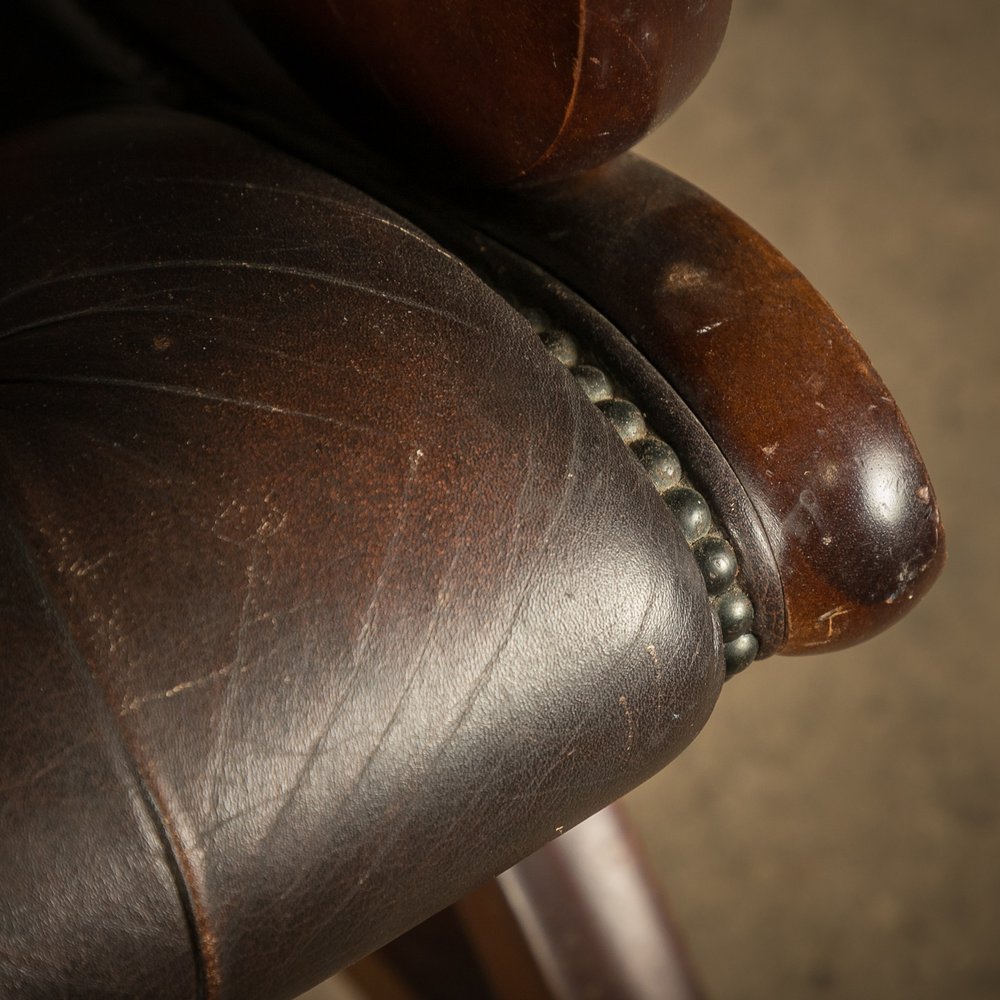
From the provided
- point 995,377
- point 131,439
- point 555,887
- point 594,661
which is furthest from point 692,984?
point 995,377

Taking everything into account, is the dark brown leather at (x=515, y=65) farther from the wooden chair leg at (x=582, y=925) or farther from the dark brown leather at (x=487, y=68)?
the wooden chair leg at (x=582, y=925)

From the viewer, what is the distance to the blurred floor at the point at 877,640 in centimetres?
111

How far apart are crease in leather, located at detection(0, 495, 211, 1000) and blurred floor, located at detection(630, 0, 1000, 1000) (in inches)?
31.9

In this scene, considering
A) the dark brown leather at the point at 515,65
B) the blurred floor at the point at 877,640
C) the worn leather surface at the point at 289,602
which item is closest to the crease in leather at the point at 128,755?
the worn leather surface at the point at 289,602

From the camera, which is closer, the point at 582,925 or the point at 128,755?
the point at 128,755

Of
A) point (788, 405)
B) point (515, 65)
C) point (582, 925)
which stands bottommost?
point (582, 925)

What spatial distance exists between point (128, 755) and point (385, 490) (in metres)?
0.12

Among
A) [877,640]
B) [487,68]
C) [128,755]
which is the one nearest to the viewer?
[128,755]

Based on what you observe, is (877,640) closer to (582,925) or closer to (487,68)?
(582,925)

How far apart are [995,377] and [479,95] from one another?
963mm

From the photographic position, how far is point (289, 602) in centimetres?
39

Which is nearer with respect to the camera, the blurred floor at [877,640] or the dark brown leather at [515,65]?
the dark brown leather at [515,65]

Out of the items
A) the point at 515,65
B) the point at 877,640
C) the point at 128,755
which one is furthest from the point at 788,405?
the point at 877,640

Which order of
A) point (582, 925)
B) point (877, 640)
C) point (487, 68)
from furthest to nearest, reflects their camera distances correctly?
point (877, 640)
point (582, 925)
point (487, 68)
